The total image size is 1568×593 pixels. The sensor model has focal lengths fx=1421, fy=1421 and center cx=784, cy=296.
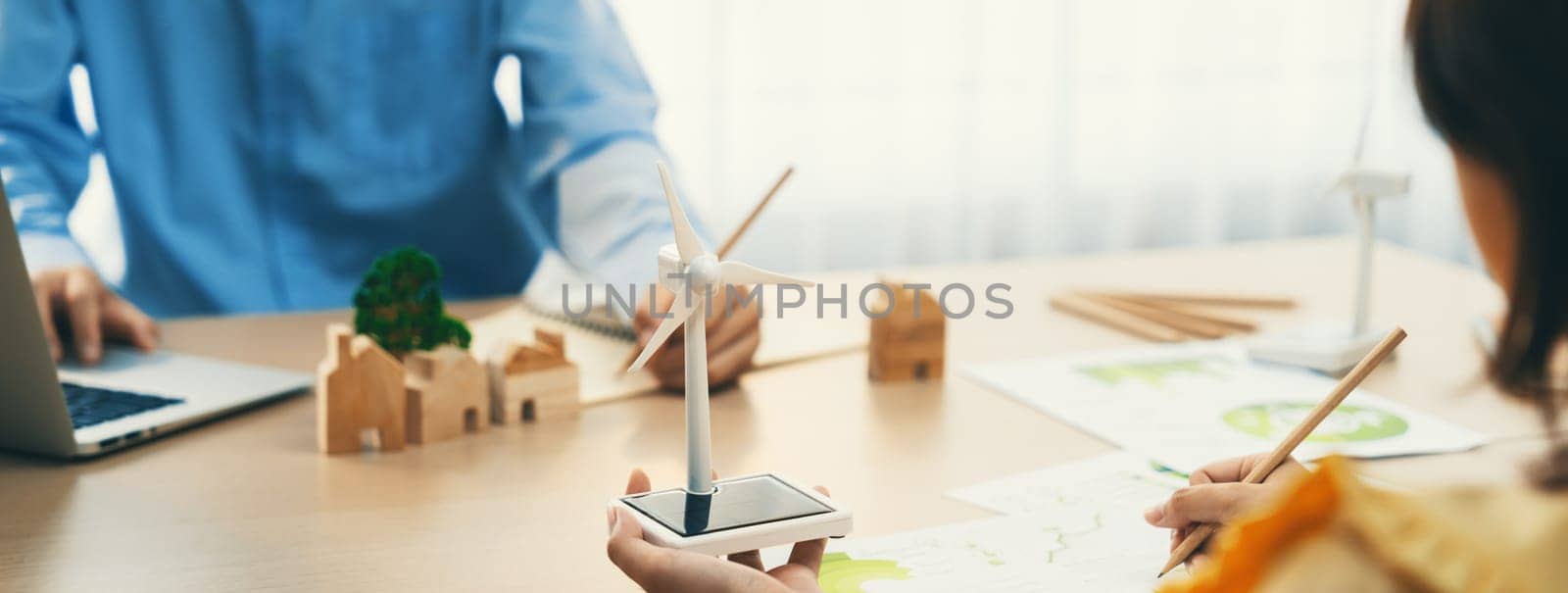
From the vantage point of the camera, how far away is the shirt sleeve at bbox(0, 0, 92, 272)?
4.81ft

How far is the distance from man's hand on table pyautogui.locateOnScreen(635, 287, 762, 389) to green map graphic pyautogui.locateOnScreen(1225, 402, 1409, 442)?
0.42m

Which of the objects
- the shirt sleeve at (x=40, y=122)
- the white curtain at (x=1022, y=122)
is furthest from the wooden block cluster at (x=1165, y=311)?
the white curtain at (x=1022, y=122)

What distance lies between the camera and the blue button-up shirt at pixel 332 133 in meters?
1.76

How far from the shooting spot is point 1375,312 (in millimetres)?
1541

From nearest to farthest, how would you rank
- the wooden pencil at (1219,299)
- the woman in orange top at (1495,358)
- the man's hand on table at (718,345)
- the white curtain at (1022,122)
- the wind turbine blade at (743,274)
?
the woman in orange top at (1495,358)
the wind turbine blade at (743,274)
the man's hand on table at (718,345)
the wooden pencil at (1219,299)
the white curtain at (1022,122)

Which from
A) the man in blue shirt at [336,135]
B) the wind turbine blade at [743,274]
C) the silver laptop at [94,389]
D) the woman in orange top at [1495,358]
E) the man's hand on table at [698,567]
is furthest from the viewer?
the man in blue shirt at [336,135]

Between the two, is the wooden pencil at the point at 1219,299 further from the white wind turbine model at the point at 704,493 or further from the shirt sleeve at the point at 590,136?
the white wind turbine model at the point at 704,493

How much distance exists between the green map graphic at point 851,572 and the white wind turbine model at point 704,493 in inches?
1.4

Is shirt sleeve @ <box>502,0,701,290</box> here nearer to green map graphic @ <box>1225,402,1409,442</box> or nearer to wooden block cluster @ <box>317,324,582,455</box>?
wooden block cluster @ <box>317,324,582,455</box>

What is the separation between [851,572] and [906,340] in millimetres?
441

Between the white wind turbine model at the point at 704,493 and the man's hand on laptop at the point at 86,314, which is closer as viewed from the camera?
the white wind turbine model at the point at 704,493

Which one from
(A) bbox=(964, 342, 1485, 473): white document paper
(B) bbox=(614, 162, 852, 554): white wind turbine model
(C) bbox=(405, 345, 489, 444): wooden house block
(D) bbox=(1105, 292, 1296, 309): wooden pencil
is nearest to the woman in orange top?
(B) bbox=(614, 162, 852, 554): white wind turbine model

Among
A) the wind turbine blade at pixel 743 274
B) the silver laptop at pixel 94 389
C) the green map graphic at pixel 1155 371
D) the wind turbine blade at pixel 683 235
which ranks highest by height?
the wind turbine blade at pixel 683 235

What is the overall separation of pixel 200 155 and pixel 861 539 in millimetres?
1224
